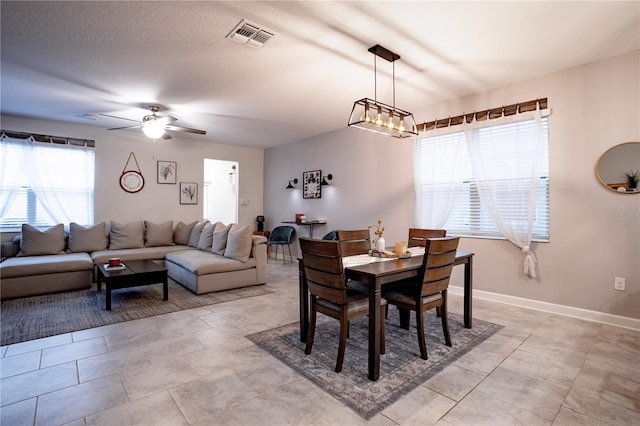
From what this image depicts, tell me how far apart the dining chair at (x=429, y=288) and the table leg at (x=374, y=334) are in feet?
1.52

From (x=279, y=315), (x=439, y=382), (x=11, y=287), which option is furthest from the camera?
(x=11, y=287)

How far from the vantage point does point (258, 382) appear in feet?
6.93

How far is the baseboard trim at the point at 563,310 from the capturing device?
3.09 m

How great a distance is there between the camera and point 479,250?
4.08 meters

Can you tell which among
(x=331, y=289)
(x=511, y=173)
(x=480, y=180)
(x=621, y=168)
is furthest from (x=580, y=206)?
(x=331, y=289)

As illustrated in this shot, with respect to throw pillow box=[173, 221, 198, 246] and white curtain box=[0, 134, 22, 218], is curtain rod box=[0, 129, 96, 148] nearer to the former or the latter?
white curtain box=[0, 134, 22, 218]

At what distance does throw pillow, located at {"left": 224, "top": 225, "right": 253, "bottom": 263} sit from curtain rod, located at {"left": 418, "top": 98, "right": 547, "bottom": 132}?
2.92 metres

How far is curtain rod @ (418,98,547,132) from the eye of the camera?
3.61m

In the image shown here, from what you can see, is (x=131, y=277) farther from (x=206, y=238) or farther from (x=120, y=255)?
(x=206, y=238)

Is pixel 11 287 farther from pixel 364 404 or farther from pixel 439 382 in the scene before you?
pixel 439 382

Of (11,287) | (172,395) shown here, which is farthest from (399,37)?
(11,287)

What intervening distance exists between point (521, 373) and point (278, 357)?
1742mm

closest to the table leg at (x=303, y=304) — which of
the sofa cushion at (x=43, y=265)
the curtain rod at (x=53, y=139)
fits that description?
the sofa cushion at (x=43, y=265)

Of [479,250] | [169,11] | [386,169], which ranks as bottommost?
[479,250]
